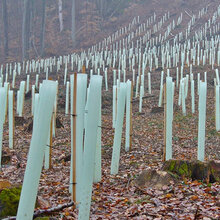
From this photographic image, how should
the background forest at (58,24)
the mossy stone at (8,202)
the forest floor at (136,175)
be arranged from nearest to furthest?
the mossy stone at (8,202), the forest floor at (136,175), the background forest at (58,24)

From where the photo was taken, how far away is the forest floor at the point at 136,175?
425 cm

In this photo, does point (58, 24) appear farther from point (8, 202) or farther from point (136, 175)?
point (8, 202)

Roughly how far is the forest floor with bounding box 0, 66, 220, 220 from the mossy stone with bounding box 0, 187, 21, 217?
0.51 metres

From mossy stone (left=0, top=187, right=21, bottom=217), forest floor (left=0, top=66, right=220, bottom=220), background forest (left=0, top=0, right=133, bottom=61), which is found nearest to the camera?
mossy stone (left=0, top=187, right=21, bottom=217)

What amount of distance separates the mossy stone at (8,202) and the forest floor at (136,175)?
0.51 m

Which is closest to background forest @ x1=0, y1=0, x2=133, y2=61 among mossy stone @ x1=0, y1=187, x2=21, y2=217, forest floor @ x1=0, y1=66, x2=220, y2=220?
forest floor @ x1=0, y1=66, x2=220, y2=220

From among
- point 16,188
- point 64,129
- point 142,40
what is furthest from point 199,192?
point 142,40

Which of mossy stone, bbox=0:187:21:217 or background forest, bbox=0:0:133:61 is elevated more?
background forest, bbox=0:0:133:61

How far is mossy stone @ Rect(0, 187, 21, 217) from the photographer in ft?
13.0

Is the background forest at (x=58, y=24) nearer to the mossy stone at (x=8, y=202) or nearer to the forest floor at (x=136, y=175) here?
the forest floor at (x=136, y=175)

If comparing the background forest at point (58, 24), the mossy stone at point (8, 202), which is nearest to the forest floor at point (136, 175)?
the mossy stone at point (8, 202)

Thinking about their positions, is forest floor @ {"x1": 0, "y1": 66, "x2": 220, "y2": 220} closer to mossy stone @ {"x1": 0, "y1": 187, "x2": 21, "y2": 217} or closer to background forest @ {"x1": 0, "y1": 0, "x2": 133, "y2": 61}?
mossy stone @ {"x1": 0, "y1": 187, "x2": 21, "y2": 217}

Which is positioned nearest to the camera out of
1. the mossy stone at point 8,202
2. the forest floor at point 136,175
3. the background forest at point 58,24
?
the mossy stone at point 8,202

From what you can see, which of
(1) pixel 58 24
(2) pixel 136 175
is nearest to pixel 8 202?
(2) pixel 136 175
